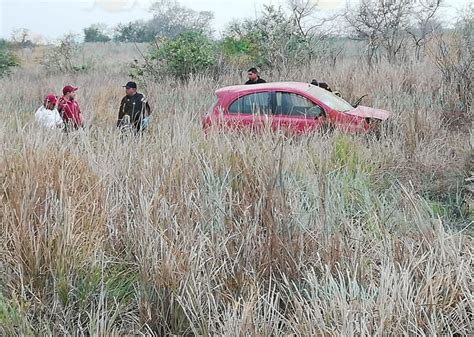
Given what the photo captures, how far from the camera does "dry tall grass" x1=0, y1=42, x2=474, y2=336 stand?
3.09 meters

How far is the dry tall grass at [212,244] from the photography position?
3.09 m

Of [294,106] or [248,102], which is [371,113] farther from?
[248,102]

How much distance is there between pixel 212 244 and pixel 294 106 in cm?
615

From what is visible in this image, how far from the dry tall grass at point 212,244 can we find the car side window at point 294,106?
401 centimetres

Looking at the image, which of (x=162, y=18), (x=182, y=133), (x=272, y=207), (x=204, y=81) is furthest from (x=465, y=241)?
(x=162, y=18)

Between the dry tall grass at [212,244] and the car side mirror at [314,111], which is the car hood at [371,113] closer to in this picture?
the car side mirror at [314,111]

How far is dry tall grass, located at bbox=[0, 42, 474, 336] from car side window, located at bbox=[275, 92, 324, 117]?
4014mm

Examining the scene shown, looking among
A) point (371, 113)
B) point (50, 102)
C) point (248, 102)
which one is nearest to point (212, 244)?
point (50, 102)

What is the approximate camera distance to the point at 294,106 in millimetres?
9539

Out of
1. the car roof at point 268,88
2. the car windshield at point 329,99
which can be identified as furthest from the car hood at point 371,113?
the car roof at point 268,88

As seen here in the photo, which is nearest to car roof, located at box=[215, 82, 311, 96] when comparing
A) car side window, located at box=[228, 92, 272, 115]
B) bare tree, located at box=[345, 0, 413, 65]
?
car side window, located at box=[228, 92, 272, 115]

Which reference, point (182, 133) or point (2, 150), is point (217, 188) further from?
point (2, 150)

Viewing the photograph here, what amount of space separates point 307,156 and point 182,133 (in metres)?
1.19

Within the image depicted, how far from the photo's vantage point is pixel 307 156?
5219 millimetres
